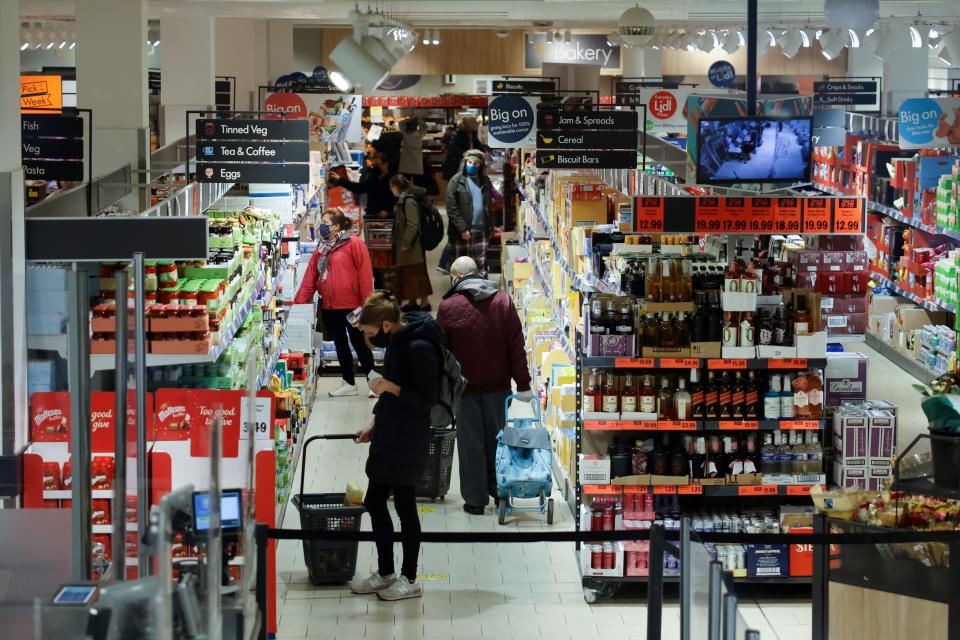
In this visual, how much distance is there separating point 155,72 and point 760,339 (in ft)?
65.4

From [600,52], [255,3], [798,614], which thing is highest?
[600,52]

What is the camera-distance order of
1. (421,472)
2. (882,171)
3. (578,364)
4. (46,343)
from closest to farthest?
(46,343)
(421,472)
(578,364)
(882,171)

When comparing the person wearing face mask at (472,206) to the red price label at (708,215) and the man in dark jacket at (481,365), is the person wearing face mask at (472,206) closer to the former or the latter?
the man in dark jacket at (481,365)

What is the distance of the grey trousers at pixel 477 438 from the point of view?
8234mm

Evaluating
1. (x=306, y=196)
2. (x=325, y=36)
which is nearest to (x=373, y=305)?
(x=306, y=196)

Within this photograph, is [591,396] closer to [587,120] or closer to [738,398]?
[738,398]

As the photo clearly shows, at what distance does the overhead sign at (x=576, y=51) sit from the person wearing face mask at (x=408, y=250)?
51.0 feet

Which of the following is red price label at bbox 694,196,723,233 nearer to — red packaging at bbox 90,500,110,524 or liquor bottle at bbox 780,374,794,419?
liquor bottle at bbox 780,374,794,419

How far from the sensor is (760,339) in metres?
6.86

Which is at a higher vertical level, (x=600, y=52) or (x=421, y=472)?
(x=600, y=52)

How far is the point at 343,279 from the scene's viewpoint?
1105cm

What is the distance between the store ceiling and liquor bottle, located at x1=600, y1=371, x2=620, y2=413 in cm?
835

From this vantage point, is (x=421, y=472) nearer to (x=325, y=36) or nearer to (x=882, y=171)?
(x=882, y=171)

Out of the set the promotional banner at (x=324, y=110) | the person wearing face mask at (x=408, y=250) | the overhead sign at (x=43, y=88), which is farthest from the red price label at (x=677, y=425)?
the overhead sign at (x=43, y=88)
